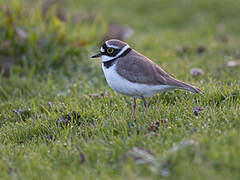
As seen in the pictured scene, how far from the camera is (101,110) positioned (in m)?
5.48

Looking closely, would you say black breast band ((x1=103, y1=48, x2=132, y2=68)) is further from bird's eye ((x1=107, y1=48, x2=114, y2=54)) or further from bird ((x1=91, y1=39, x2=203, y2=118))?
bird's eye ((x1=107, y1=48, x2=114, y2=54))

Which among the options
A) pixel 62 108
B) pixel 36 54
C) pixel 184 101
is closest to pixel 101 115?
pixel 62 108

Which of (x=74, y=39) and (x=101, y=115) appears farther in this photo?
(x=74, y=39)

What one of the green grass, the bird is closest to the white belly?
the bird

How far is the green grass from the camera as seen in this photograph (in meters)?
3.66

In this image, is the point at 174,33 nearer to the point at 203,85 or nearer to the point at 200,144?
the point at 203,85

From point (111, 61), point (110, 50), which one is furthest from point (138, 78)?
point (110, 50)

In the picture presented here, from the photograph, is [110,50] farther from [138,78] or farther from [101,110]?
Result: [101,110]

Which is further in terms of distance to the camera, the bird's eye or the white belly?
the bird's eye

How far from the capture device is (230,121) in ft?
14.3

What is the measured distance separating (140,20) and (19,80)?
620cm

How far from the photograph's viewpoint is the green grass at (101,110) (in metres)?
3.66

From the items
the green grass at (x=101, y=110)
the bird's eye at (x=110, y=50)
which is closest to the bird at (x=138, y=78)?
the bird's eye at (x=110, y=50)

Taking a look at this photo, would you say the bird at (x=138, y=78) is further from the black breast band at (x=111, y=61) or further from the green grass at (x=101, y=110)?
the green grass at (x=101, y=110)
